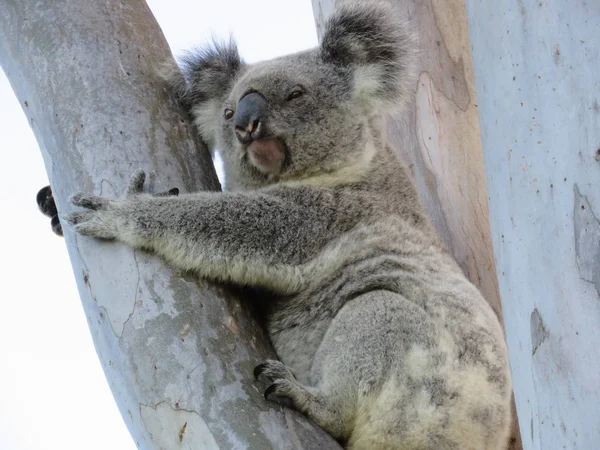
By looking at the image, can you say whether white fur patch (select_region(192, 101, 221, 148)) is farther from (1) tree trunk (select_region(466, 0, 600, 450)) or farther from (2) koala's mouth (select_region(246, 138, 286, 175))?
(1) tree trunk (select_region(466, 0, 600, 450))

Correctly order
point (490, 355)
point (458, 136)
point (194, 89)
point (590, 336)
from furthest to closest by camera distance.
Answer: point (458, 136), point (194, 89), point (490, 355), point (590, 336)

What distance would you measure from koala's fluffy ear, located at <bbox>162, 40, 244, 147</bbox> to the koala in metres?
0.01

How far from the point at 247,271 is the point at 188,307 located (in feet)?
1.73

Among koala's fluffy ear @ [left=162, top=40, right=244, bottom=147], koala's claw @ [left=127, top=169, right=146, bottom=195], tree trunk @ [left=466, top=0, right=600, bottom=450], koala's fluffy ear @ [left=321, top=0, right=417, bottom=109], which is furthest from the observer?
koala's fluffy ear @ [left=321, top=0, right=417, bottom=109]

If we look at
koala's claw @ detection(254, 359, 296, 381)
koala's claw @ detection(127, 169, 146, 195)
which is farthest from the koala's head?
koala's claw @ detection(254, 359, 296, 381)

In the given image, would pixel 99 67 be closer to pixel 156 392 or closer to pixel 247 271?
pixel 247 271

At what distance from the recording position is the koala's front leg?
3043mm

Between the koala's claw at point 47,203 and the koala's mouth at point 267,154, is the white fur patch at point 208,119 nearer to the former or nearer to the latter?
the koala's mouth at point 267,154

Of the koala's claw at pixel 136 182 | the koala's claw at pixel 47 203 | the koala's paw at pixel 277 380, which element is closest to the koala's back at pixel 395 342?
the koala's paw at pixel 277 380

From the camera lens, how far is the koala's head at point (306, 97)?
12.6ft

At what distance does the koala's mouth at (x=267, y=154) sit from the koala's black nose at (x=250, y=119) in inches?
1.6

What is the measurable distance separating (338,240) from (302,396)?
3.25 ft

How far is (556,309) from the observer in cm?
202

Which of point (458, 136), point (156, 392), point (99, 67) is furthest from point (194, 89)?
point (156, 392)
